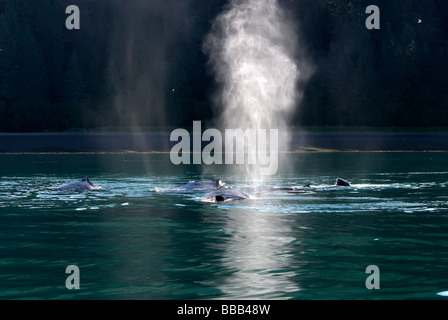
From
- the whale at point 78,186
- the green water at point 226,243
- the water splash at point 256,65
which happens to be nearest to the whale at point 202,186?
the green water at point 226,243

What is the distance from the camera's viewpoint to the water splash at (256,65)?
261ft

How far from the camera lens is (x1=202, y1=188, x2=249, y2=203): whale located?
36125 millimetres

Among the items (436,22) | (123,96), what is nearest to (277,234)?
(123,96)

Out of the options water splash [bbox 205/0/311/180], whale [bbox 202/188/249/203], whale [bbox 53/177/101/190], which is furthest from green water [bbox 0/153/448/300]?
water splash [bbox 205/0/311/180]

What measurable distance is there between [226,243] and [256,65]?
164 feet

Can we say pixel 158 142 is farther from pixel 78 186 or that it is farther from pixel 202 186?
pixel 202 186

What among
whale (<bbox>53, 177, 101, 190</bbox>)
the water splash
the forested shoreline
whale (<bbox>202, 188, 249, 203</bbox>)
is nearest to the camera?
whale (<bbox>202, 188, 249, 203</bbox>)

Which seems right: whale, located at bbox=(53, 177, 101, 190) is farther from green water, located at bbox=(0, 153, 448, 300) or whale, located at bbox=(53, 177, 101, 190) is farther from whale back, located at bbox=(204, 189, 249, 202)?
whale back, located at bbox=(204, 189, 249, 202)

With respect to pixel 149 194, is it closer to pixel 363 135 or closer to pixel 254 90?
pixel 254 90

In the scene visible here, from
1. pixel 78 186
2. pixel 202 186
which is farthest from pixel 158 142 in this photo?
pixel 202 186

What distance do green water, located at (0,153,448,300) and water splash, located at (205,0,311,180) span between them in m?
36.9

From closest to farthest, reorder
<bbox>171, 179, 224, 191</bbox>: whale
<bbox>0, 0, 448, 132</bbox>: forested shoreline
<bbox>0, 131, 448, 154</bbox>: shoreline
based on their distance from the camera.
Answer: <bbox>171, 179, 224, 191</bbox>: whale
<bbox>0, 131, 448, 154</bbox>: shoreline
<bbox>0, 0, 448, 132</bbox>: forested shoreline

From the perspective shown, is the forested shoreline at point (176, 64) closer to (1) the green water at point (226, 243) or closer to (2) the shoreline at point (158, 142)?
(2) the shoreline at point (158, 142)

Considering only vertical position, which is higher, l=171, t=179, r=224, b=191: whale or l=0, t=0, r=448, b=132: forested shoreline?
l=0, t=0, r=448, b=132: forested shoreline
